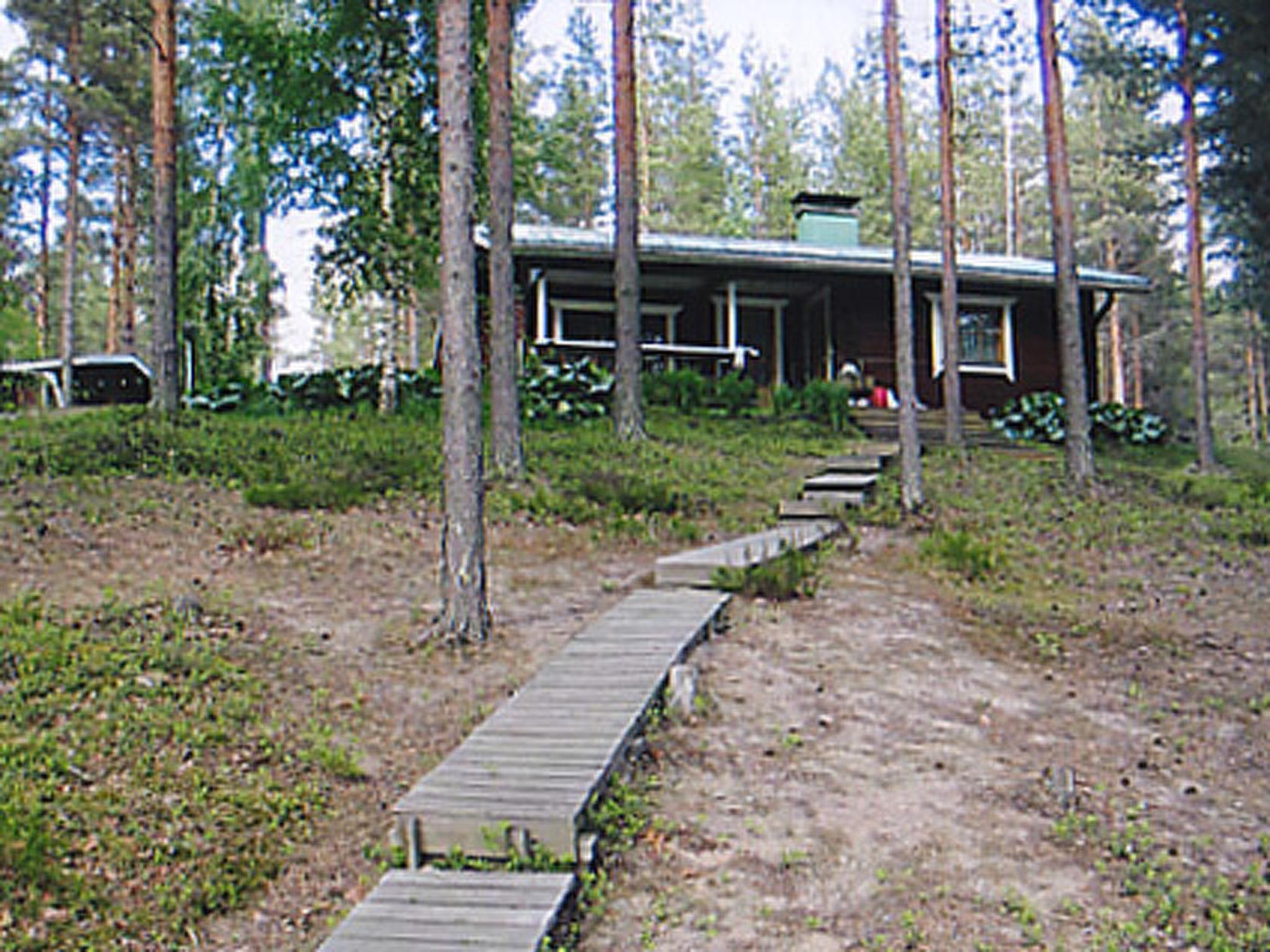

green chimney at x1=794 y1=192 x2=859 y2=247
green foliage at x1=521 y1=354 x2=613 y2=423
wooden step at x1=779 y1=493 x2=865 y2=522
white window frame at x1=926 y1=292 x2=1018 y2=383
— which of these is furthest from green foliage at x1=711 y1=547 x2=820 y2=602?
green chimney at x1=794 y1=192 x2=859 y2=247

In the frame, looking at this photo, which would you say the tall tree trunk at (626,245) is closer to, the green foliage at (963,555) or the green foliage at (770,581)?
the green foliage at (963,555)

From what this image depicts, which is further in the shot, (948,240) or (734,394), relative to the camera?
(948,240)

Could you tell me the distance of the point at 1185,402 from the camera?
37969 millimetres

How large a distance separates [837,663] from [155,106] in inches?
517

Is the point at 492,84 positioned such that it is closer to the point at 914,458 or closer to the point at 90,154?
the point at 914,458

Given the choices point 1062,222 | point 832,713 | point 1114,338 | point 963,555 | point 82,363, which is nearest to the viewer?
point 832,713

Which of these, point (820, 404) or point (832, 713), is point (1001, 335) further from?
point (832, 713)

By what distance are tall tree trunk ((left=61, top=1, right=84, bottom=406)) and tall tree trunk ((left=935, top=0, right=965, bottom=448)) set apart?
19873mm

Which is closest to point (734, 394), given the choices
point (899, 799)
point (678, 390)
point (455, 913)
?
point (678, 390)

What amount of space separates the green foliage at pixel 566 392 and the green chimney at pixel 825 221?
8675 mm

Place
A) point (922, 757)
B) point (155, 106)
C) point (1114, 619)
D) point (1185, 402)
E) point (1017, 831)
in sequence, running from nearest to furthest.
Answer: point (1017, 831), point (922, 757), point (1114, 619), point (155, 106), point (1185, 402)

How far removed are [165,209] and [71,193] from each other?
13967mm

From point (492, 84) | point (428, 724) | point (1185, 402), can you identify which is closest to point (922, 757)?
point (428, 724)

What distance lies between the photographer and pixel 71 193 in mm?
25500
